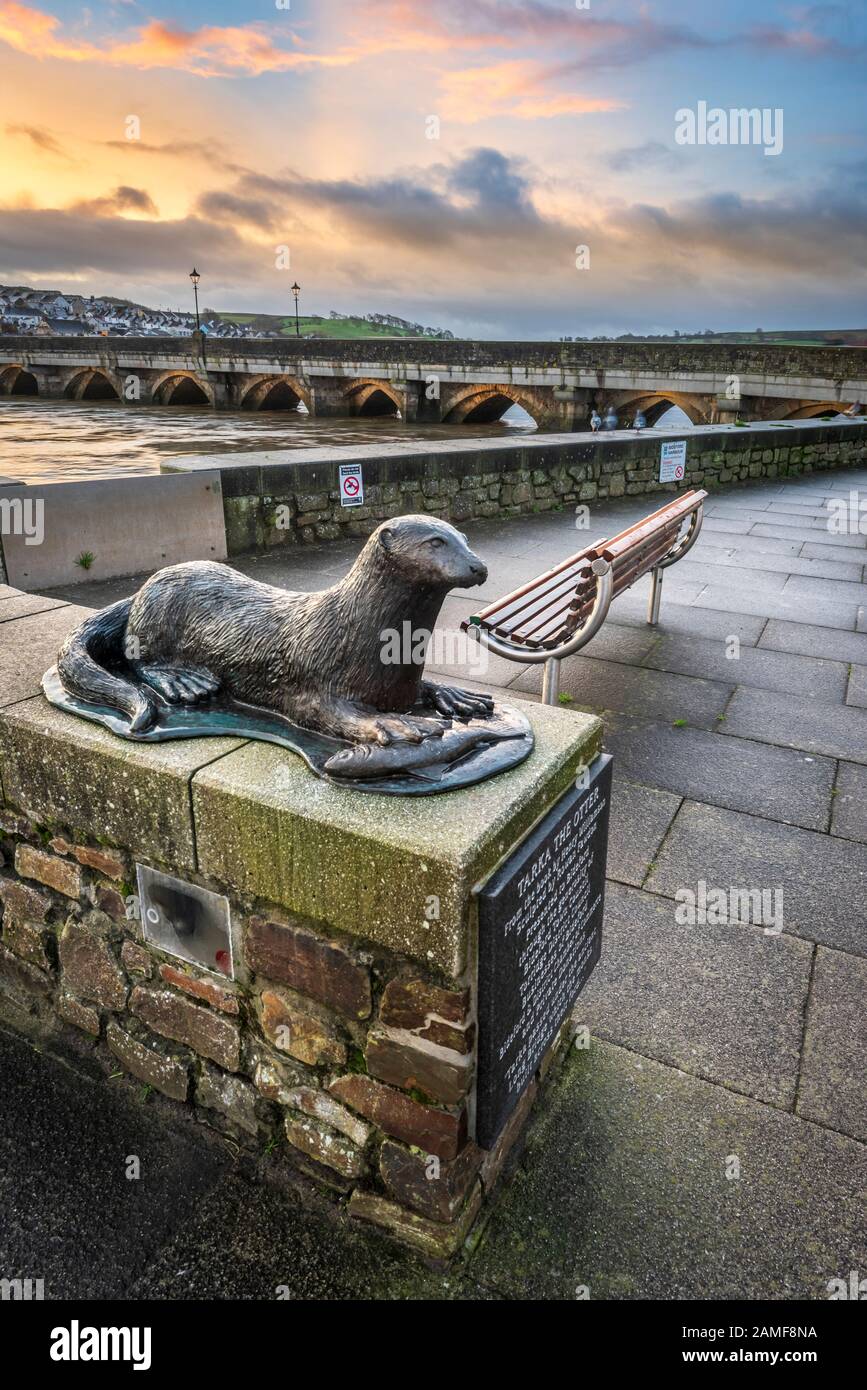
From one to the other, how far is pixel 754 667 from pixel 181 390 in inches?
2201

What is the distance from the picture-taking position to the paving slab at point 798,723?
4426 millimetres

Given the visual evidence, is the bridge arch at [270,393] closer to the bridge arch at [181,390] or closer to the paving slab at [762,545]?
the bridge arch at [181,390]

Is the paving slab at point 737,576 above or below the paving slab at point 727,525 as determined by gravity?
below

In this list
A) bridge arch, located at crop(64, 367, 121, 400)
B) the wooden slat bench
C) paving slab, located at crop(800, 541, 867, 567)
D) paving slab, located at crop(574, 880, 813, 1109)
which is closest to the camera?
paving slab, located at crop(574, 880, 813, 1109)

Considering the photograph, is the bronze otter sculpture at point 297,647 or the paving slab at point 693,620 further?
the paving slab at point 693,620

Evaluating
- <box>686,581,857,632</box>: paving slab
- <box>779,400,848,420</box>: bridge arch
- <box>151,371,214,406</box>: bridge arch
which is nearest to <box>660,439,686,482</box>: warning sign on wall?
<box>686,581,857,632</box>: paving slab

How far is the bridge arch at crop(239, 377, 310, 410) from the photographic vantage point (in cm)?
4888

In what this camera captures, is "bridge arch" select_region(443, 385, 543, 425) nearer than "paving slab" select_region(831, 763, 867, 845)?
No

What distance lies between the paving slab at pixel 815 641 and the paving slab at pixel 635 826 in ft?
8.53

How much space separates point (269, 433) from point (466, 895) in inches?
1397

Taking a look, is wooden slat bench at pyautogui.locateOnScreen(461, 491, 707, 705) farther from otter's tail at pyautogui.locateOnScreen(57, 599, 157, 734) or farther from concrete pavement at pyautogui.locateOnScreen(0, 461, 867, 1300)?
otter's tail at pyautogui.locateOnScreen(57, 599, 157, 734)

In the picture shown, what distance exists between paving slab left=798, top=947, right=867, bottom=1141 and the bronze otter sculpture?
54.2 inches

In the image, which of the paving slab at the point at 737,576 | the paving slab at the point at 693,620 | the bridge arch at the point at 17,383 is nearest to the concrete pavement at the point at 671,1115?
the paving slab at the point at 693,620

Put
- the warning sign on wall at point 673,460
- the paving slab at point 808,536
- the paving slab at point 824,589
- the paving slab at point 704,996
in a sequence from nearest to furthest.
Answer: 1. the paving slab at point 704,996
2. the paving slab at point 824,589
3. the paving slab at point 808,536
4. the warning sign on wall at point 673,460
